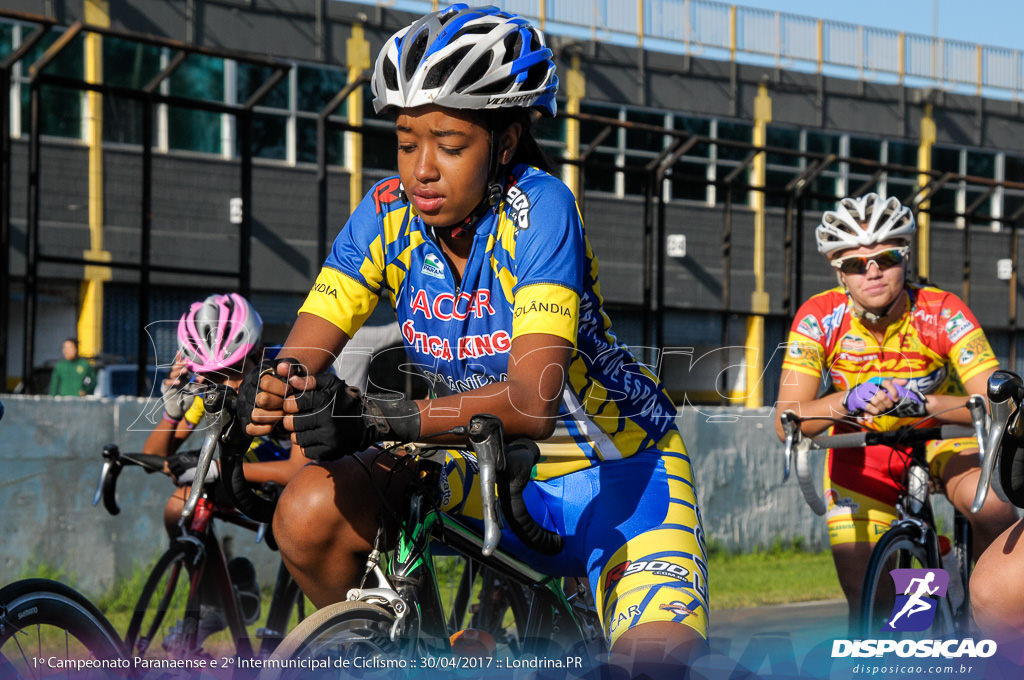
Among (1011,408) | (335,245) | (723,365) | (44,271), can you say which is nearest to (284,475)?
(335,245)

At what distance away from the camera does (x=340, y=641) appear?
277 centimetres

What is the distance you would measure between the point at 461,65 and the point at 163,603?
339cm

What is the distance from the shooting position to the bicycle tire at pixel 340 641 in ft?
8.69

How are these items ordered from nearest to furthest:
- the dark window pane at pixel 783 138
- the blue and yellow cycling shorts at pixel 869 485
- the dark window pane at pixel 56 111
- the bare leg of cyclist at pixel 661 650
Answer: the bare leg of cyclist at pixel 661 650, the blue and yellow cycling shorts at pixel 869 485, the dark window pane at pixel 56 111, the dark window pane at pixel 783 138

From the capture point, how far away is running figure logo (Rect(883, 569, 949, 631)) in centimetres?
528

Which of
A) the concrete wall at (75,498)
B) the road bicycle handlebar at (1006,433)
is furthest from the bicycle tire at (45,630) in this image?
the concrete wall at (75,498)

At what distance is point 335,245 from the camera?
347 centimetres

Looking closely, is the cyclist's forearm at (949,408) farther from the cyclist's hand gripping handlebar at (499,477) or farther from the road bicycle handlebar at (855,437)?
the cyclist's hand gripping handlebar at (499,477)

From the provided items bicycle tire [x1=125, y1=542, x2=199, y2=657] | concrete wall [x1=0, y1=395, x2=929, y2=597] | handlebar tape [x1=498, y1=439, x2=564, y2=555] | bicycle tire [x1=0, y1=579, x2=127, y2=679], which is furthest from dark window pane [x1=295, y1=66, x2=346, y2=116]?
handlebar tape [x1=498, y1=439, x2=564, y2=555]

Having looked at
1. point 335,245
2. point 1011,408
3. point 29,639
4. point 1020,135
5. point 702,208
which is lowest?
point 29,639

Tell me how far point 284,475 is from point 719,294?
1973 cm

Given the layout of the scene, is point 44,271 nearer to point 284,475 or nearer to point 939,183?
point 284,475

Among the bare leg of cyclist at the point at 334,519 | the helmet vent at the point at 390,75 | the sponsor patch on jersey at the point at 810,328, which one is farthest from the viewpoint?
the sponsor patch on jersey at the point at 810,328

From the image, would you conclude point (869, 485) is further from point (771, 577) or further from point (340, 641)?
point (771, 577)
